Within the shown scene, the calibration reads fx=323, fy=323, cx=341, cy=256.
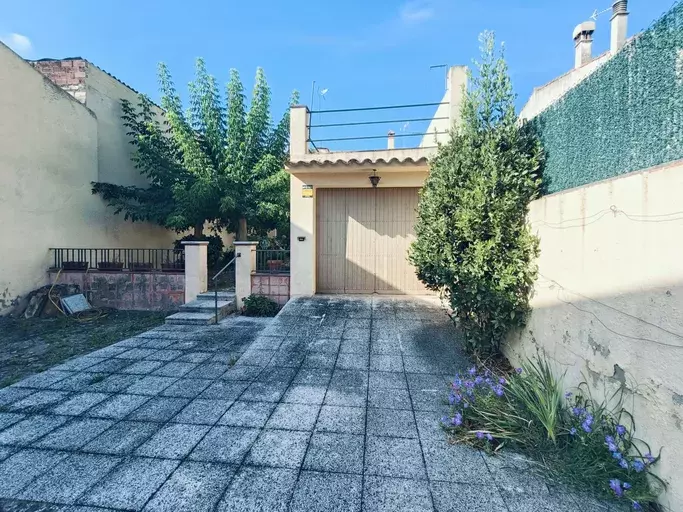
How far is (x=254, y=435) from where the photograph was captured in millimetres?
3166

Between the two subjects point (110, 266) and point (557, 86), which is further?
point (557, 86)

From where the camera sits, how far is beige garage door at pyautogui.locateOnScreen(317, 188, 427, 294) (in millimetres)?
8156

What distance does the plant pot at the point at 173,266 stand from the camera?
9273 mm

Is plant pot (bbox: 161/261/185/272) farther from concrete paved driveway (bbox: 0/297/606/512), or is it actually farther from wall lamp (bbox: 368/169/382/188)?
wall lamp (bbox: 368/169/382/188)

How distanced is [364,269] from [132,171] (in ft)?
35.6

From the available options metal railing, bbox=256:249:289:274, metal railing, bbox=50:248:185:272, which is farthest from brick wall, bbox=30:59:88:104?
metal railing, bbox=256:249:289:274

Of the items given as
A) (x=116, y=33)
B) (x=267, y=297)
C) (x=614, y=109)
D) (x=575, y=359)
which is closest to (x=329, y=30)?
(x=116, y=33)

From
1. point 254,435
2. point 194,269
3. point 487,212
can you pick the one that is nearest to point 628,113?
point 487,212

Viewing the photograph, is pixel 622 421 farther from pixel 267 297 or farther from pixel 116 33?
pixel 116 33

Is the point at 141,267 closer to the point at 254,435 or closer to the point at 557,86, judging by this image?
the point at 254,435

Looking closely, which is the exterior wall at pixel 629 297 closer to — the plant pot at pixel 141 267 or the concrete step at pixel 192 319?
the concrete step at pixel 192 319

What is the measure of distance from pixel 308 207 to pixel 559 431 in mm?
6411

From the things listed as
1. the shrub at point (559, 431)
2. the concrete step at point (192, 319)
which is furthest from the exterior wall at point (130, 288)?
the shrub at point (559, 431)

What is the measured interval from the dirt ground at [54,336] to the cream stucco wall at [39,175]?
180 cm
